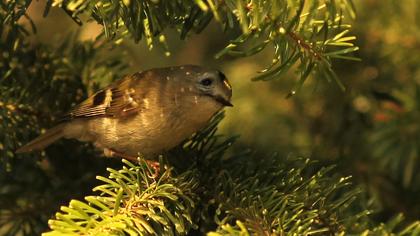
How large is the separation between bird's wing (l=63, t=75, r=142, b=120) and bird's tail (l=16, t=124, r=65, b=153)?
13 cm

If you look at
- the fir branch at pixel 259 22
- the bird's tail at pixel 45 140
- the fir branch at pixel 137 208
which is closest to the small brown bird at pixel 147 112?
the bird's tail at pixel 45 140

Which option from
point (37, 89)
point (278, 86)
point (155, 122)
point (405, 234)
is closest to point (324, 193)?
point (405, 234)

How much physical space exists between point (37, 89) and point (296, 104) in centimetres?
110

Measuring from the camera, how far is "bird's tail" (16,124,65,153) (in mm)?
1736

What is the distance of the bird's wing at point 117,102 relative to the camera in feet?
6.57

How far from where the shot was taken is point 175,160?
173 centimetres

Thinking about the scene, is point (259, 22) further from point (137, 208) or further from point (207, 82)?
point (207, 82)

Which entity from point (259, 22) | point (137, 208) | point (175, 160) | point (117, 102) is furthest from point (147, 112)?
point (259, 22)

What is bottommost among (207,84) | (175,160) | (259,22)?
(175,160)

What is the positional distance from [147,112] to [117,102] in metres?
0.15

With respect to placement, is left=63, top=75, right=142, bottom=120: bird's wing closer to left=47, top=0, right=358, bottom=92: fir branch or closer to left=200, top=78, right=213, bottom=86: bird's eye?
left=200, top=78, right=213, bottom=86: bird's eye

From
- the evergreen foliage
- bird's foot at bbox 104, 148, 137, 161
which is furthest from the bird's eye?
bird's foot at bbox 104, 148, 137, 161

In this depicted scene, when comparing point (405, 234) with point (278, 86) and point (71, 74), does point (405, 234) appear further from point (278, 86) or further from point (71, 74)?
point (278, 86)

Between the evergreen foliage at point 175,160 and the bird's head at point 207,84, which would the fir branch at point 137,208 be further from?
the bird's head at point 207,84
